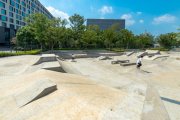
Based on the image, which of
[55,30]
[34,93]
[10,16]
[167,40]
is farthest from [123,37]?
[34,93]

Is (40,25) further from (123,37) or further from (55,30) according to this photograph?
(123,37)

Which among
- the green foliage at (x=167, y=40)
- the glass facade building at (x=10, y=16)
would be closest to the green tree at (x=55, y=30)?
the glass facade building at (x=10, y=16)

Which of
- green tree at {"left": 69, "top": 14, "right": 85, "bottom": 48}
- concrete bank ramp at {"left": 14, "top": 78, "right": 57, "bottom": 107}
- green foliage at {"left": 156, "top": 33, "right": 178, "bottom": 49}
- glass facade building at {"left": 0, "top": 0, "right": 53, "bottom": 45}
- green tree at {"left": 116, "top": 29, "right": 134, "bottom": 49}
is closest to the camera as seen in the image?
concrete bank ramp at {"left": 14, "top": 78, "right": 57, "bottom": 107}

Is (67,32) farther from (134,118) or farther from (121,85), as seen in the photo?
(134,118)

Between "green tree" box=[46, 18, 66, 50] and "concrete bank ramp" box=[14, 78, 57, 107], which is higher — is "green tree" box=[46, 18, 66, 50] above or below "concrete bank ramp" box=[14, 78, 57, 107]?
above

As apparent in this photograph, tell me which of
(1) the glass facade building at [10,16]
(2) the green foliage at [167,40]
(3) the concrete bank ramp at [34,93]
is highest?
(1) the glass facade building at [10,16]

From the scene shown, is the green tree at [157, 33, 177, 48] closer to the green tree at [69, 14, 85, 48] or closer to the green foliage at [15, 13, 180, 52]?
the green foliage at [15, 13, 180, 52]

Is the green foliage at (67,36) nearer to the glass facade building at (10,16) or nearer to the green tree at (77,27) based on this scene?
the green tree at (77,27)

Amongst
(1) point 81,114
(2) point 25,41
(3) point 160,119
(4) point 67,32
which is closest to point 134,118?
(3) point 160,119

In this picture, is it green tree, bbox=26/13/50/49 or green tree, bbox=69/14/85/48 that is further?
green tree, bbox=69/14/85/48

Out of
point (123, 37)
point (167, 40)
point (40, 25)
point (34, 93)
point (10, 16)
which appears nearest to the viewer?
point (34, 93)

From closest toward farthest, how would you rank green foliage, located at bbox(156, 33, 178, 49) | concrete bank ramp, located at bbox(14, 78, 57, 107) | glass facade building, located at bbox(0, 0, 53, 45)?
concrete bank ramp, located at bbox(14, 78, 57, 107), glass facade building, located at bbox(0, 0, 53, 45), green foliage, located at bbox(156, 33, 178, 49)

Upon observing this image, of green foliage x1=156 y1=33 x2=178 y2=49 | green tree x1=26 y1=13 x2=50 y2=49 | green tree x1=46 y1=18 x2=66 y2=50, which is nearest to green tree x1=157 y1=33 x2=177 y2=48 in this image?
green foliage x1=156 y1=33 x2=178 y2=49

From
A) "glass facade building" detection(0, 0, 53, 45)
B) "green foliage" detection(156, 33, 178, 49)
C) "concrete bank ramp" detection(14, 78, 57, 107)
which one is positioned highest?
"glass facade building" detection(0, 0, 53, 45)
